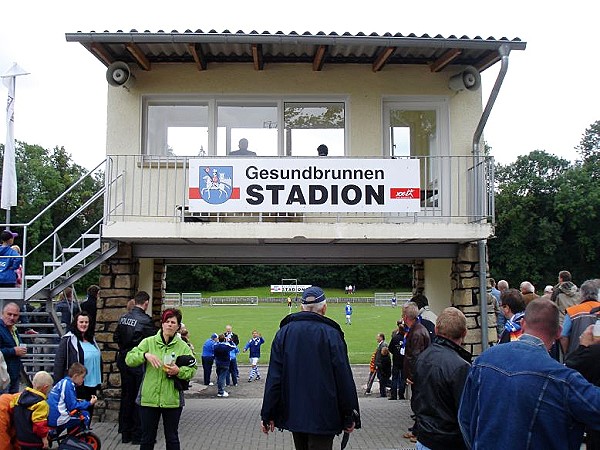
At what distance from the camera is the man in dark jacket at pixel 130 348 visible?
327 inches

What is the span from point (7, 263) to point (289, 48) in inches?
223

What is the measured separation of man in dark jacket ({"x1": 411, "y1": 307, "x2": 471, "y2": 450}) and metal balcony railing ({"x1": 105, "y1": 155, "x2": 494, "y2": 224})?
5672 mm

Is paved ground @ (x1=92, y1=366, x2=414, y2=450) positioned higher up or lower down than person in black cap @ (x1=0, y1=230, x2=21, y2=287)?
lower down

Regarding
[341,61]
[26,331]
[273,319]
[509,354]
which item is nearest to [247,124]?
[341,61]

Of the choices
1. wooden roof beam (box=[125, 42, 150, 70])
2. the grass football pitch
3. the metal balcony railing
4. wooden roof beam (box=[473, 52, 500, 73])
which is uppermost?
wooden roof beam (box=[473, 52, 500, 73])

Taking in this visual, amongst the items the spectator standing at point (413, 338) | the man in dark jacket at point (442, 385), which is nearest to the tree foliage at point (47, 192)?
the spectator standing at point (413, 338)

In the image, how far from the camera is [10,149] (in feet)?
36.4

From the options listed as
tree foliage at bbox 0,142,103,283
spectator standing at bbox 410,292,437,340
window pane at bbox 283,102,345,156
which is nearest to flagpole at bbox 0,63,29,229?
window pane at bbox 283,102,345,156

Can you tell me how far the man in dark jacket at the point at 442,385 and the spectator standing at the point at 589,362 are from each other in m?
0.86

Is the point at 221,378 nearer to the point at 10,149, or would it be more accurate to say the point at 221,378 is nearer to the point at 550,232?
the point at 10,149

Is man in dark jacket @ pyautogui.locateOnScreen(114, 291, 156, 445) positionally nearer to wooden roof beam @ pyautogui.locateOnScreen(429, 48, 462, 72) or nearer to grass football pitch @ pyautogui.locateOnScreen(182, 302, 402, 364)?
wooden roof beam @ pyautogui.locateOnScreen(429, 48, 462, 72)

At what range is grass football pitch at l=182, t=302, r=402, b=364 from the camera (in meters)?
30.3

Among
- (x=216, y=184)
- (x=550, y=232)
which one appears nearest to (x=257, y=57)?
(x=216, y=184)

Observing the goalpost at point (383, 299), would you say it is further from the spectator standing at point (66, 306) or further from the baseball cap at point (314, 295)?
the baseball cap at point (314, 295)
